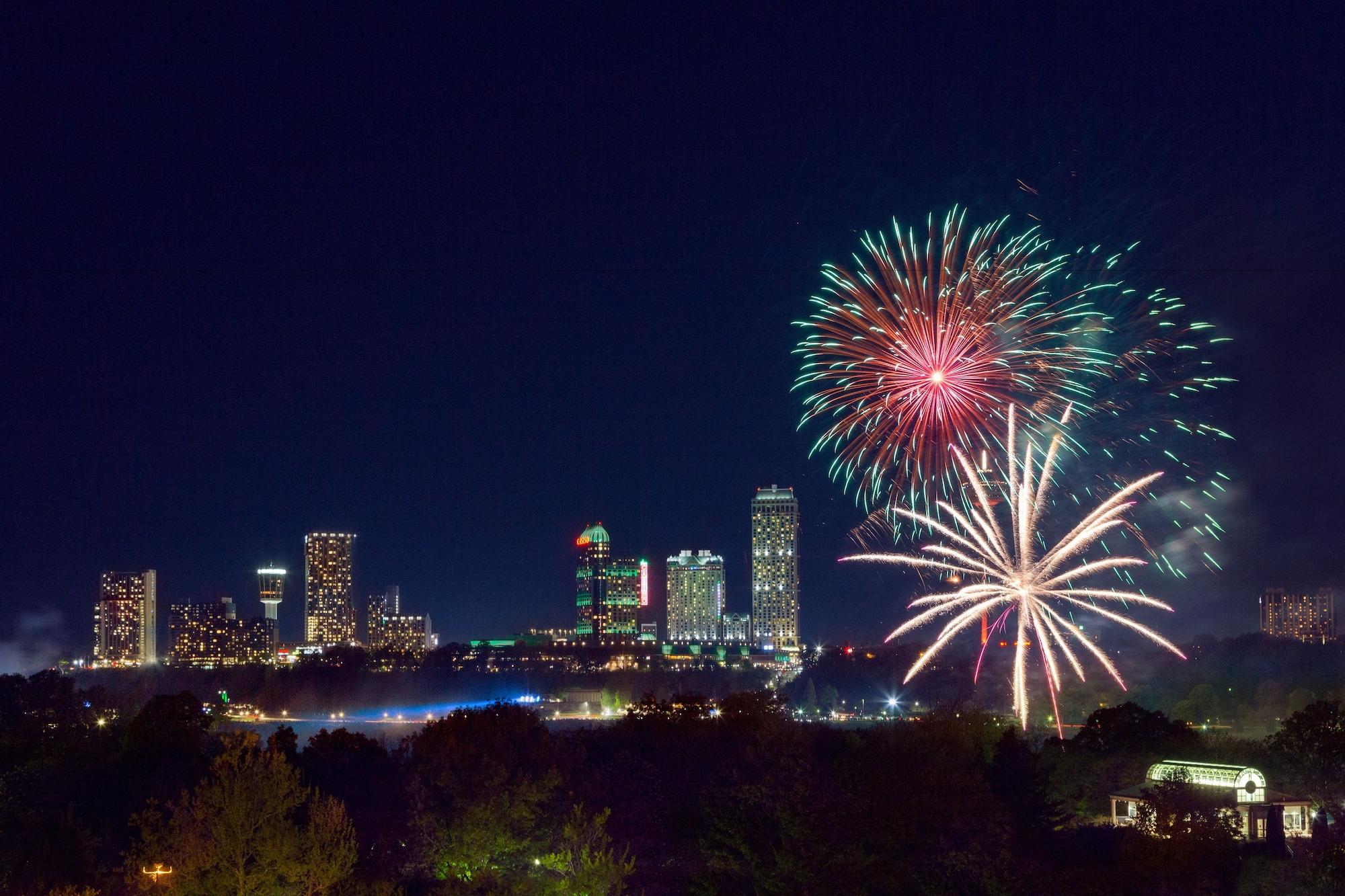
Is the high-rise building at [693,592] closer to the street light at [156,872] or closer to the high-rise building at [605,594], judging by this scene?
the high-rise building at [605,594]

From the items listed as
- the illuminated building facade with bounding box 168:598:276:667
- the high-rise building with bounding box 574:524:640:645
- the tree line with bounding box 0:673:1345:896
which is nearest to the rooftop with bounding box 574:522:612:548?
the high-rise building with bounding box 574:524:640:645

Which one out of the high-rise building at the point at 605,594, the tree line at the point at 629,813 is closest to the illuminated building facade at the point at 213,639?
the high-rise building at the point at 605,594

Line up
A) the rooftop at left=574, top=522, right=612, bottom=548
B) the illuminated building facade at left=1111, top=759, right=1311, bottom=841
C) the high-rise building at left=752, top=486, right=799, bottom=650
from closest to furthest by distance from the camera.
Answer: the illuminated building facade at left=1111, top=759, right=1311, bottom=841, the high-rise building at left=752, top=486, right=799, bottom=650, the rooftop at left=574, top=522, right=612, bottom=548

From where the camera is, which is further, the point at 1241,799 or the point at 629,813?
the point at 1241,799

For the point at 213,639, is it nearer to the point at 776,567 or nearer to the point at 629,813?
the point at 776,567

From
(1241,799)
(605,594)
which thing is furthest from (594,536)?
(1241,799)

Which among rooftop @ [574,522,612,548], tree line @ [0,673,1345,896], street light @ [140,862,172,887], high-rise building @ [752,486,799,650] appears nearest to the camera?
street light @ [140,862,172,887]

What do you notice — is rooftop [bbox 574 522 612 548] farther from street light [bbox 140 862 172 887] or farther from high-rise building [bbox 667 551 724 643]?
street light [bbox 140 862 172 887]
